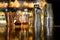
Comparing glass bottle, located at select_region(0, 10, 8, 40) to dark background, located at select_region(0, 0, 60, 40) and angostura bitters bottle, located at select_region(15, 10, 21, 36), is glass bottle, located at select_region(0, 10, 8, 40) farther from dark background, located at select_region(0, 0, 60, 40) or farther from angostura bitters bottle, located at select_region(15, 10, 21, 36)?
dark background, located at select_region(0, 0, 60, 40)

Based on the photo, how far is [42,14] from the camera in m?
1.22

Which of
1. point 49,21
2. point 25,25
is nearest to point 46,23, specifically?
point 49,21

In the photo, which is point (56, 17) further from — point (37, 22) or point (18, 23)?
point (18, 23)

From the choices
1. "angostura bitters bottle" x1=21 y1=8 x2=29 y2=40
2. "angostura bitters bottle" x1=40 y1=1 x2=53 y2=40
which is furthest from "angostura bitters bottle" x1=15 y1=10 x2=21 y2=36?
"angostura bitters bottle" x1=40 y1=1 x2=53 y2=40

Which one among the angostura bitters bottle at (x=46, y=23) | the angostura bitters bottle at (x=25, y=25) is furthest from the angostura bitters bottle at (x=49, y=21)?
the angostura bitters bottle at (x=25, y=25)

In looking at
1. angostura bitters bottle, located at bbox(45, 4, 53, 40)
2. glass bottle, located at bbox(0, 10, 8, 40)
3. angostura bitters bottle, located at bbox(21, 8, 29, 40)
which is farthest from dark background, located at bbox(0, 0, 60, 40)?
glass bottle, located at bbox(0, 10, 8, 40)

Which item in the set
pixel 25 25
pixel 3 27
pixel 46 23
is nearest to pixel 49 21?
pixel 46 23

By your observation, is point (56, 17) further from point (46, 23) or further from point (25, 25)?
point (25, 25)

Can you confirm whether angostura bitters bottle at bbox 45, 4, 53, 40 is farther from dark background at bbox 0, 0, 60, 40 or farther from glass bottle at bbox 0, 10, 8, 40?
glass bottle at bbox 0, 10, 8, 40

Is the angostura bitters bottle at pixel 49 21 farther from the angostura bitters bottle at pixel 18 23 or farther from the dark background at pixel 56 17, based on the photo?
the angostura bitters bottle at pixel 18 23

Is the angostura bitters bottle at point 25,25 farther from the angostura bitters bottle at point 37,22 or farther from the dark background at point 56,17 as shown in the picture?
the dark background at point 56,17

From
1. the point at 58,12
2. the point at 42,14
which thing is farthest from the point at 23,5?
the point at 58,12

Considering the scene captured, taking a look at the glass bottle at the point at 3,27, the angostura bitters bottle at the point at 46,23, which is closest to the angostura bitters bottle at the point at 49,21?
the angostura bitters bottle at the point at 46,23

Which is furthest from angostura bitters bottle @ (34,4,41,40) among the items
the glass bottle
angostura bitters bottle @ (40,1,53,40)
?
the glass bottle
